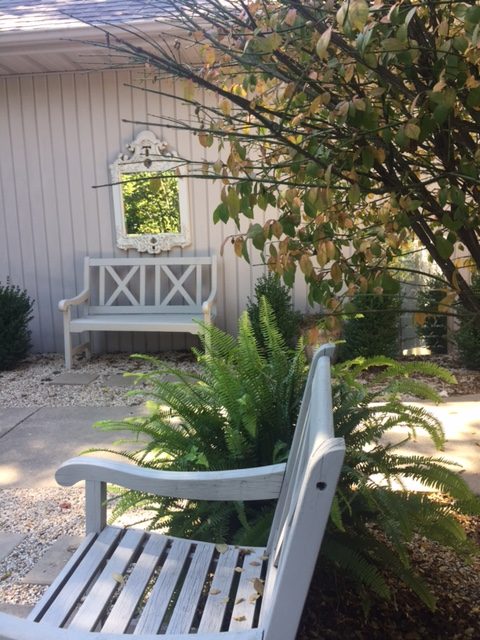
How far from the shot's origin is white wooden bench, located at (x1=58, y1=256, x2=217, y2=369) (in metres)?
7.12

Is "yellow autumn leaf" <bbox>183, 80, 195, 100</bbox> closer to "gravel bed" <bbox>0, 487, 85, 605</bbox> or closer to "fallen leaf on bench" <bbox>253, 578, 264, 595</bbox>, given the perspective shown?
"fallen leaf on bench" <bbox>253, 578, 264, 595</bbox>

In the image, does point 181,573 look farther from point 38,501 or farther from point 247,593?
point 38,501

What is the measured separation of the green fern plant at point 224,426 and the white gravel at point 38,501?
40 cm

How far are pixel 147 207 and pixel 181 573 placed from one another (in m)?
5.81

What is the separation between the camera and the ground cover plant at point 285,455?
215 centimetres

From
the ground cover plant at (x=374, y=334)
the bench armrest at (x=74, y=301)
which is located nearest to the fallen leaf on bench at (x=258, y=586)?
the ground cover plant at (x=374, y=334)

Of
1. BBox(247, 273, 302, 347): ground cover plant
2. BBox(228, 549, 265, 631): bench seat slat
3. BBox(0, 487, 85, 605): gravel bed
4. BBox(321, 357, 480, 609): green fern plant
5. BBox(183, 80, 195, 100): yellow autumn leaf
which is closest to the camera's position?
BBox(228, 549, 265, 631): bench seat slat

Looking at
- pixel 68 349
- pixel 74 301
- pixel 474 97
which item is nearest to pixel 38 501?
pixel 474 97

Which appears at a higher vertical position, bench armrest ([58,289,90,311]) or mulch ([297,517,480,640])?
bench armrest ([58,289,90,311])

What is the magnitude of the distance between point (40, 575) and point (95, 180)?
215 inches

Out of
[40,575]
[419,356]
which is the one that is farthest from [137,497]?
[419,356]

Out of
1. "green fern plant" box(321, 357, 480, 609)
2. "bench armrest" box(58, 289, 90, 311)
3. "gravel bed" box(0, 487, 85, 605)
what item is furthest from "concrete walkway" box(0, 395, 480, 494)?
"bench armrest" box(58, 289, 90, 311)

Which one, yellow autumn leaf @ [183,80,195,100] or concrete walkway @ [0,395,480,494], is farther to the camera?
concrete walkway @ [0,395,480,494]

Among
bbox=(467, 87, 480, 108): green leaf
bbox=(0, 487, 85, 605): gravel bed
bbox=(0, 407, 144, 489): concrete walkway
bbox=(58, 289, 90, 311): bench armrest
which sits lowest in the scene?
bbox=(0, 407, 144, 489): concrete walkway
